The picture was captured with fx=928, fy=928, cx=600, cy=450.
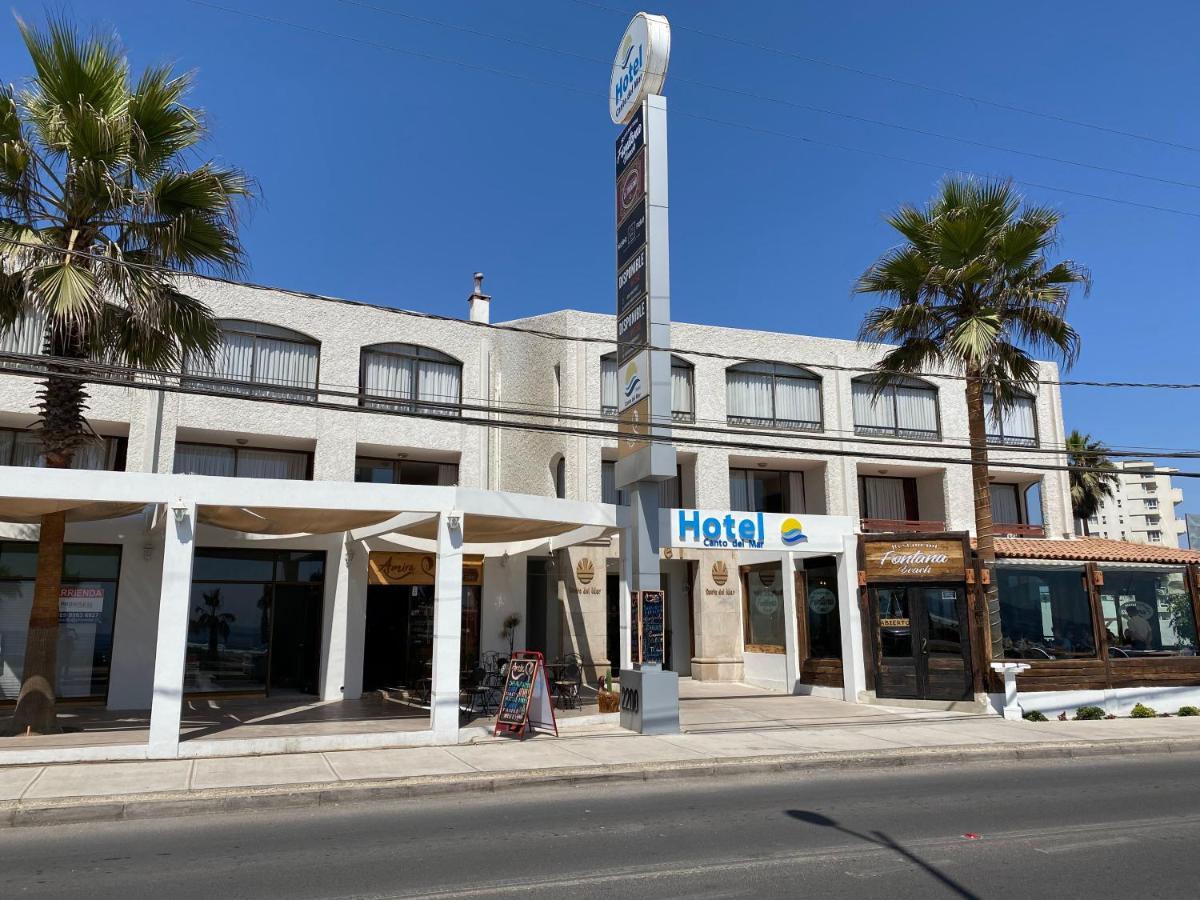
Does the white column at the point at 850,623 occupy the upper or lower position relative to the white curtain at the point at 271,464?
lower

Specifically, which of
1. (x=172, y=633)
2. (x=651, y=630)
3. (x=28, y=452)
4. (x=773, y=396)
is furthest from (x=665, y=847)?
(x=773, y=396)

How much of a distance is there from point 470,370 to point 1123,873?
735 inches

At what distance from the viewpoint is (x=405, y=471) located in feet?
74.9

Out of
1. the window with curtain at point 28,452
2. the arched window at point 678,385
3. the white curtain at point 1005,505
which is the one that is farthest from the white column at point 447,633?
the white curtain at point 1005,505

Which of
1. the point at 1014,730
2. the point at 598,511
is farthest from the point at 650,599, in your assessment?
the point at 1014,730

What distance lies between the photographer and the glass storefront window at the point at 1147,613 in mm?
19391

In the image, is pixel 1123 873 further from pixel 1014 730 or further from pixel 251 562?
pixel 251 562

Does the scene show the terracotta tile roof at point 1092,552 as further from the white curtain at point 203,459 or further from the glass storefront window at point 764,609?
the white curtain at point 203,459

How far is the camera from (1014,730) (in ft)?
51.1

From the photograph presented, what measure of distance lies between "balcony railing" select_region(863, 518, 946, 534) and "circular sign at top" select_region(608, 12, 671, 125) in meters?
13.9

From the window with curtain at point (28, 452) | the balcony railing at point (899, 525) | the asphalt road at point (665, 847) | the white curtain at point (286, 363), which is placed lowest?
the asphalt road at point (665, 847)

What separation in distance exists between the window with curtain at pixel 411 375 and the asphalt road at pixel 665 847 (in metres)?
13.5

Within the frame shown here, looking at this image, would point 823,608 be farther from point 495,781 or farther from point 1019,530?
point 495,781

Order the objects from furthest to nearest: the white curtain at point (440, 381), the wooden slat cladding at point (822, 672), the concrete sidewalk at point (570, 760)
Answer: the white curtain at point (440, 381) < the wooden slat cladding at point (822, 672) < the concrete sidewalk at point (570, 760)
